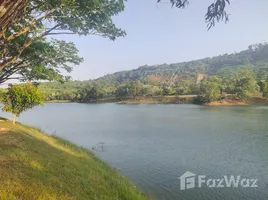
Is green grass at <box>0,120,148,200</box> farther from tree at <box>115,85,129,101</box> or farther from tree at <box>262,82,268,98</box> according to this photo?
tree at <box>115,85,129,101</box>

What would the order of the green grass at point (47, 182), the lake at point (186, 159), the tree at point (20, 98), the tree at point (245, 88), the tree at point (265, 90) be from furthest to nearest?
the tree at point (245, 88) < the tree at point (265, 90) < the tree at point (20, 98) < the lake at point (186, 159) < the green grass at point (47, 182)

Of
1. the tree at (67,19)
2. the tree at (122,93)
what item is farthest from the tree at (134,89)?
the tree at (67,19)

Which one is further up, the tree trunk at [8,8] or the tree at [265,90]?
the tree trunk at [8,8]

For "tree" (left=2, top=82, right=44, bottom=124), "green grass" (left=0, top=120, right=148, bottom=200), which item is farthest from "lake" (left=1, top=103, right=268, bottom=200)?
"tree" (left=2, top=82, right=44, bottom=124)

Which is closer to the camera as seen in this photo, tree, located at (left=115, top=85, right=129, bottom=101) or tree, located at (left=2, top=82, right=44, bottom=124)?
tree, located at (left=2, top=82, right=44, bottom=124)

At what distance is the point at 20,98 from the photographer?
16984 mm

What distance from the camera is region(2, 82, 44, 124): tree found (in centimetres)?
1694

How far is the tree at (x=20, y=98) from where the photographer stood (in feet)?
55.6

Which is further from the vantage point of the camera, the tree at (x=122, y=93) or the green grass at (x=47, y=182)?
the tree at (x=122, y=93)

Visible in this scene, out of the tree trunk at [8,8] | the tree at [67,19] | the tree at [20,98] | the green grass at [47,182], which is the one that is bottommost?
the green grass at [47,182]

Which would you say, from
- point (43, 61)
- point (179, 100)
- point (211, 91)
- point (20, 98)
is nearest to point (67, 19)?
point (43, 61)

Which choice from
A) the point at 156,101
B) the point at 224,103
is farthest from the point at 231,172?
the point at 156,101

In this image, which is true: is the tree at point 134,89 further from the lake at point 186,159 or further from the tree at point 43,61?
the tree at point 43,61

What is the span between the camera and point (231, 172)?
12008 mm
